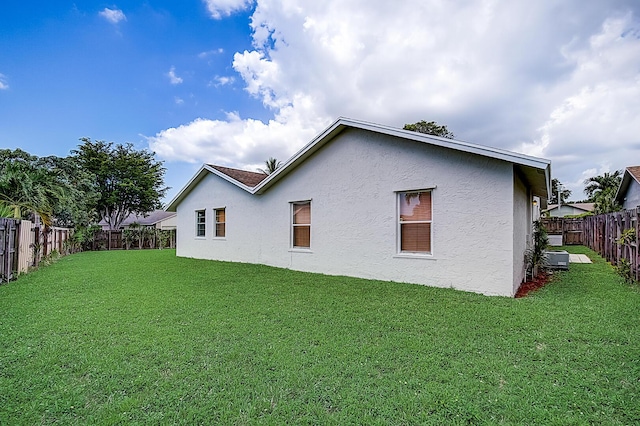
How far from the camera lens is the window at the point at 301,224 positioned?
10.7 m

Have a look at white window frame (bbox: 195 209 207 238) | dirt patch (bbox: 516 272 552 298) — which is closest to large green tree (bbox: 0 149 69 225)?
white window frame (bbox: 195 209 207 238)

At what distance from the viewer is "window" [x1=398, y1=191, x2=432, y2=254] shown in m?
7.91

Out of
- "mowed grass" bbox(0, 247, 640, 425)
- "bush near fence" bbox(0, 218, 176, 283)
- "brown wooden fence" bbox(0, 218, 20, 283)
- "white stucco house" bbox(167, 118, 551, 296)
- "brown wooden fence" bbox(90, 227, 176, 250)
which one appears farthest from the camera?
"brown wooden fence" bbox(90, 227, 176, 250)

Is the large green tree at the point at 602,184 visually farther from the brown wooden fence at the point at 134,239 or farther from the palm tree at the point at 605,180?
the brown wooden fence at the point at 134,239

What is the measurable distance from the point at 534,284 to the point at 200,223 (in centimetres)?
1364

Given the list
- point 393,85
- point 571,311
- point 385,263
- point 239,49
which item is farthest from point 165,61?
point 571,311

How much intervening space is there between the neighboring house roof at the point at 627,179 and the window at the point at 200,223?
23.1 m

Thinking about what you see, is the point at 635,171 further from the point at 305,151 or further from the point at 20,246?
the point at 20,246

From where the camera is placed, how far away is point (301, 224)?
1091 cm

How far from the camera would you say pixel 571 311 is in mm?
5391

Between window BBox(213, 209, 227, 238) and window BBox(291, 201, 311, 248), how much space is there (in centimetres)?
434

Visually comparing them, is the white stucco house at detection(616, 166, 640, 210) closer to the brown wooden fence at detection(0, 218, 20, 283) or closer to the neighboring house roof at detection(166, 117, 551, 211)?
the neighboring house roof at detection(166, 117, 551, 211)

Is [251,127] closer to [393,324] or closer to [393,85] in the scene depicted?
[393,85]

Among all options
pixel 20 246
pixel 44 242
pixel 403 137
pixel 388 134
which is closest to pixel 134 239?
pixel 44 242
